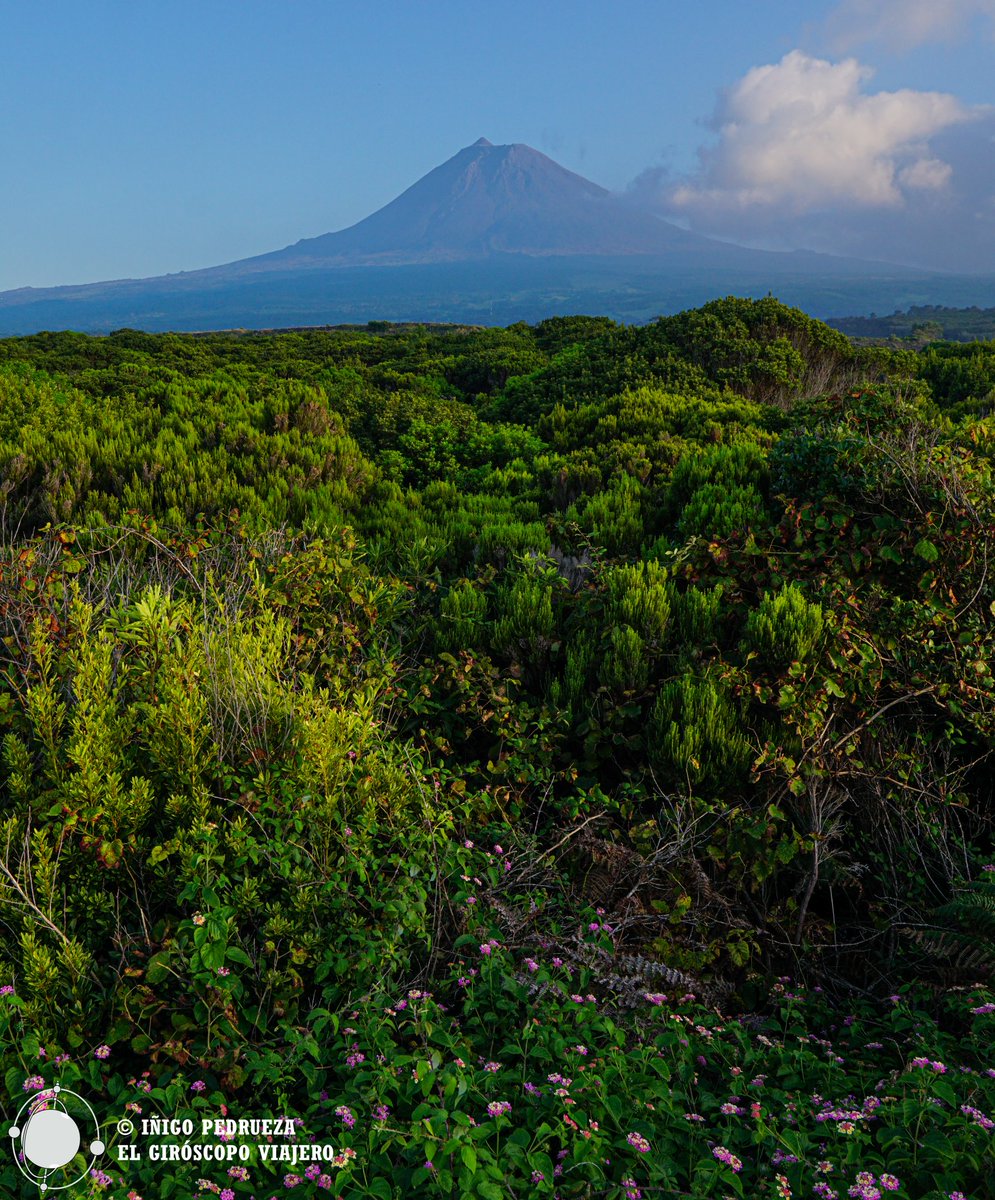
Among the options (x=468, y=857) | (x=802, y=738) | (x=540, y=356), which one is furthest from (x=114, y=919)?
(x=540, y=356)

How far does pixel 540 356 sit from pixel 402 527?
13.6 m

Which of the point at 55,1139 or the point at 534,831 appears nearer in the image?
the point at 55,1139

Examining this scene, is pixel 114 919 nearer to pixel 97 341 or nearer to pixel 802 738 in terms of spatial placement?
pixel 802 738

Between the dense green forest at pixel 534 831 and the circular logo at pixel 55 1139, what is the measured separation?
7 centimetres

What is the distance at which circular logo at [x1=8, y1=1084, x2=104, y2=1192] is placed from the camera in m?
1.93

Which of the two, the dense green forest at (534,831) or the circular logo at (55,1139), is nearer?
the circular logo at (55,1139)

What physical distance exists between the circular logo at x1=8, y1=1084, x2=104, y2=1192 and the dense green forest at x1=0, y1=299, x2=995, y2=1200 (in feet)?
0.24

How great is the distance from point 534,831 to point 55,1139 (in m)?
2.09

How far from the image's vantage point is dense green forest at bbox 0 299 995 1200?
2.14m

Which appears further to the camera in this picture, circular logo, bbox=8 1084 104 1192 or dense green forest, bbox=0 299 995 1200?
dense green forest, bbox=0 299 995 1200

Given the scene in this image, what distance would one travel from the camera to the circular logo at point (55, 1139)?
193 centimetres

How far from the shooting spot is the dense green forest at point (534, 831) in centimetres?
214

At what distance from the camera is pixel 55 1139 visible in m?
2.00

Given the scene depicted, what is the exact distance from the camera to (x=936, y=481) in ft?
15.2
